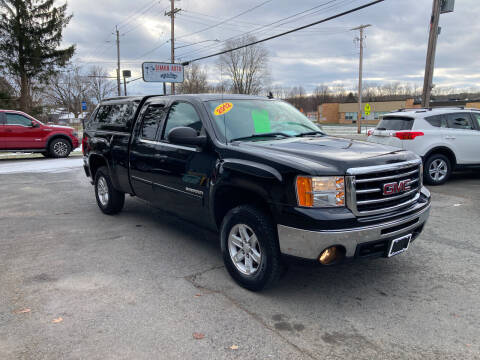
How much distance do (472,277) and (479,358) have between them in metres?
1.47

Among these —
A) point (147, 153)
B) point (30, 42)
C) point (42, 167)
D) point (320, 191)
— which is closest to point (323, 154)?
point (320, 191)

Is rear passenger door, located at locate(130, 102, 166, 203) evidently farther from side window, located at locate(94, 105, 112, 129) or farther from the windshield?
side window, located at locate(94, 105, 112, 129)

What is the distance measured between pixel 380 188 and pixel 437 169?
20.8 feet

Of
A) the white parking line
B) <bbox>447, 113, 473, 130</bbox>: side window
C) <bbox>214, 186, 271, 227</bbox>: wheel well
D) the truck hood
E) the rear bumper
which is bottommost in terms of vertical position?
the white parking line

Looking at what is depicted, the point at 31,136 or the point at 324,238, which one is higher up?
the point at 31,136

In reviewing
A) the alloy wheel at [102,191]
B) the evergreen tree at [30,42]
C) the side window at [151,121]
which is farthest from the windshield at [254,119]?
the evergreen tree at [30,42]

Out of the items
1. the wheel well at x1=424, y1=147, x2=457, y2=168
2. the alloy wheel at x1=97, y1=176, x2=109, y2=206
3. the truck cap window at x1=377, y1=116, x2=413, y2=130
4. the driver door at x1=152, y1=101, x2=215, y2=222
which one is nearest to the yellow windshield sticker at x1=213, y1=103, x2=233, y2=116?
the driver door at x1=152, y1=101, x2=215, y2=222

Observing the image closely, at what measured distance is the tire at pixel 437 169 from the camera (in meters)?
8.38

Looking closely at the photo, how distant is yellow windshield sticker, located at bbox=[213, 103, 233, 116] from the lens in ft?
13.5

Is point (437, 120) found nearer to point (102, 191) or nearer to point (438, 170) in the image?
point (438, 170)

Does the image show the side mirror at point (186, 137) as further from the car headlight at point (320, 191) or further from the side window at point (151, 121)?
the car headlight at point (320, 191)

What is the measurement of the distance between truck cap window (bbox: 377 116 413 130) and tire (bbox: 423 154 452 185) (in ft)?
2.90

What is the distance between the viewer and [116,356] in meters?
2.52

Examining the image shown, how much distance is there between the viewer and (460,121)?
8.55 metres
